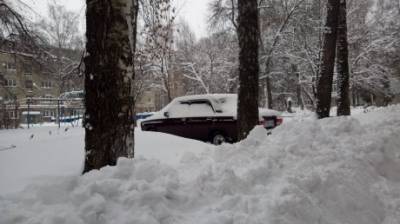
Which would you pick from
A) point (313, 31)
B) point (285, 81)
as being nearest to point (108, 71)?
point (313, 31)

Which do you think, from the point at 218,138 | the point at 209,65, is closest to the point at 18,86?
the point at 218,138

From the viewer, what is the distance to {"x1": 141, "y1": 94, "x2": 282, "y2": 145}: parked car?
907cm

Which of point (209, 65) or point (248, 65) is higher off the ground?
point (209, 65)

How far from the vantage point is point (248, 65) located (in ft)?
20.0

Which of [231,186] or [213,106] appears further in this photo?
[213,106]

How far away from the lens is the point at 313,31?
23.5 meters

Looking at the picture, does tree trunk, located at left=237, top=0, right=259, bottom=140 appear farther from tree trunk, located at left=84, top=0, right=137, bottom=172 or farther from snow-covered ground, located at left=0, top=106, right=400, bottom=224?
tree trunk, located at left=84, top=0, right=137, bottom=172

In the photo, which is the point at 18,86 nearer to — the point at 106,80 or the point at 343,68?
the point at 343,68

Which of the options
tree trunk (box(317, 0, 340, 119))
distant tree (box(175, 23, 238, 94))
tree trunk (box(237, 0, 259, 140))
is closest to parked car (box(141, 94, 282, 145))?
tree trunk (box(317, 0, 340, 119))

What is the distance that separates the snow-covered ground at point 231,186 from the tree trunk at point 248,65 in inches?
64.7

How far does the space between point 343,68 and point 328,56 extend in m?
0.98

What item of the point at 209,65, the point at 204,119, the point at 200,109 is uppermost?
the point at 209,65

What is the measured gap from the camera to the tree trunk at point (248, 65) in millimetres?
6062

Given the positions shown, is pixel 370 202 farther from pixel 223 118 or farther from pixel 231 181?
pixel 223 118
